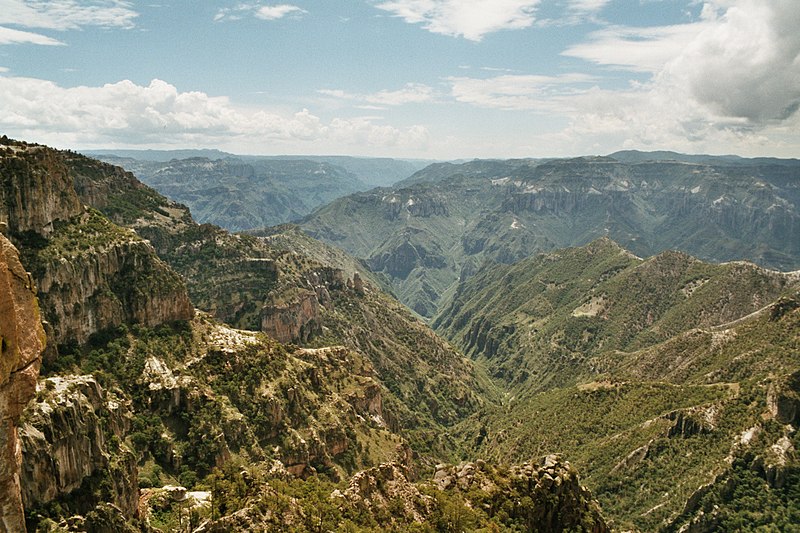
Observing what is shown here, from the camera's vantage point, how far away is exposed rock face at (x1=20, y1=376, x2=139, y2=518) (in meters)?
53.3

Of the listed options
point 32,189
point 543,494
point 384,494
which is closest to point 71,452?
point 384,494

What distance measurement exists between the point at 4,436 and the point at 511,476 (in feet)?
245

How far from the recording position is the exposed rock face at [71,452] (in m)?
53.3

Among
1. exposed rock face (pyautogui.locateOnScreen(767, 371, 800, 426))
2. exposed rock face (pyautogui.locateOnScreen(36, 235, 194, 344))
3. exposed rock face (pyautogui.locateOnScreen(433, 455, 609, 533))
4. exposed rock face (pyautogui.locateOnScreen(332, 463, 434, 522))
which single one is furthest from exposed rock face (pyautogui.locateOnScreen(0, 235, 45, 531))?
exposed rock face (pyautogui.locateOnScreen(767, 371, 800, 426))

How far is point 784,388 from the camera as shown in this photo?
517 feet

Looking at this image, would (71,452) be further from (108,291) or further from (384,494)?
(108,291)

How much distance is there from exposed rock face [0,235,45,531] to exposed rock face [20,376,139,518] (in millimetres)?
26317

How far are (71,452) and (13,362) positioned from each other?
36585mm

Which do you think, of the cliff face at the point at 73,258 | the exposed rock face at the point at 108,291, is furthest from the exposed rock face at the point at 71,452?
the exposed rock face at the point at 108,291

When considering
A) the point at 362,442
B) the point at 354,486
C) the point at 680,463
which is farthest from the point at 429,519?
the point at 680,463

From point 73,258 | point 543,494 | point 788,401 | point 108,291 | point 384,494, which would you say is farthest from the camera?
point 788,401

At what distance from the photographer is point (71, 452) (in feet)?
192

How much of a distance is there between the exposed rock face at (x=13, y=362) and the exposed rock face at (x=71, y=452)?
26317mm

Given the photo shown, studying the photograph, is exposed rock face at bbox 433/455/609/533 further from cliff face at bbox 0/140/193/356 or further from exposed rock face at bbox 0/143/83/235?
exposed rock face at bbox 0/143/83/235
